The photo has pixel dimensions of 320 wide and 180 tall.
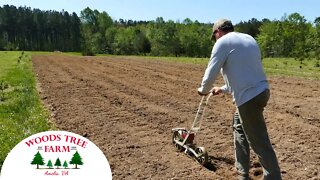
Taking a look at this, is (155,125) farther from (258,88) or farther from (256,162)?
(258,88)

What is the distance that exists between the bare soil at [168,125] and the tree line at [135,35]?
28455 millimetres

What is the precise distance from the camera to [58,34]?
15938 cm

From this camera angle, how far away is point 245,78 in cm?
599

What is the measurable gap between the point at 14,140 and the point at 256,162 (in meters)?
5.04

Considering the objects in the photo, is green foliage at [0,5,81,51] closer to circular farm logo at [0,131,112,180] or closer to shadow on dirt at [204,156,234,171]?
shadow on dirt at [204,156,234,171]

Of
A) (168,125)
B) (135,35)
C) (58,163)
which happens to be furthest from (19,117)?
(135,35)

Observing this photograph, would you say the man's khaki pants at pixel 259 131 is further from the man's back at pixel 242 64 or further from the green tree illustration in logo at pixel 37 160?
the green tree illustration in logo at pixel 37 160

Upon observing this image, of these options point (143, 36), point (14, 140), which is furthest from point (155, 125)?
point (143, 36)

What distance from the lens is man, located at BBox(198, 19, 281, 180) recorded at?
5977 mm

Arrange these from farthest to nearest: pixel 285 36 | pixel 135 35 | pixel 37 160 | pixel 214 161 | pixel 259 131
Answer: pixel 135 35 < pixel 285 36 < pixel 214 161 < pixel 259 131 < pixel 37 160

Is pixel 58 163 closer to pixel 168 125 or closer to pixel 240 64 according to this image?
pixel 240 64

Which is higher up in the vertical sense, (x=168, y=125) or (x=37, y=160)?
(x=37, y=160)

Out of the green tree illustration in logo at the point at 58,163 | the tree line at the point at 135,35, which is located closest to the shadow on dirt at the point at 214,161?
the green tree illustration in logo at the point at 58,163

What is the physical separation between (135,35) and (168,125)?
111 meters
